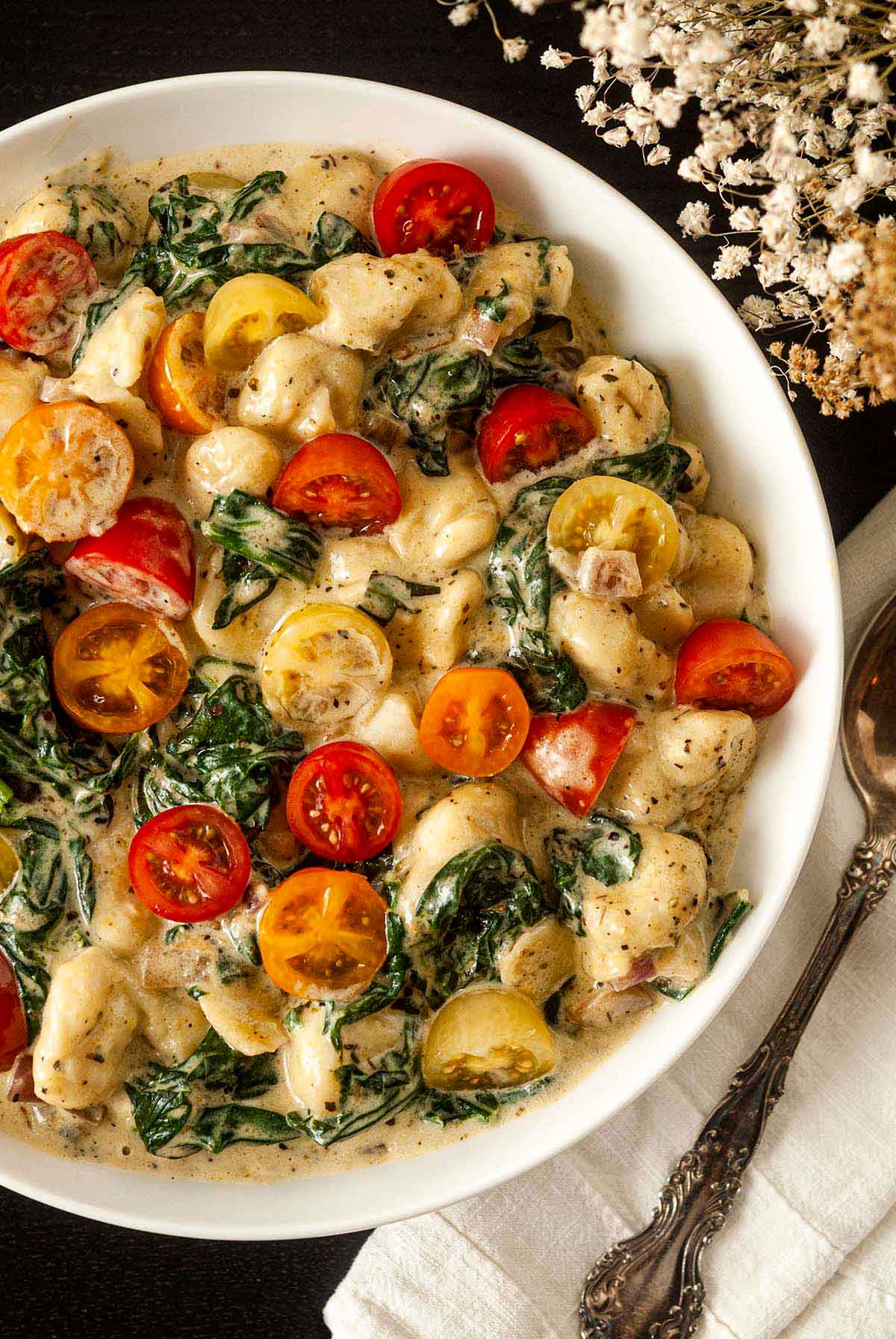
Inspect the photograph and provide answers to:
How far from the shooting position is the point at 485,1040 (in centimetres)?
287

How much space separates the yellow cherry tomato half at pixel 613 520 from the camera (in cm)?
279

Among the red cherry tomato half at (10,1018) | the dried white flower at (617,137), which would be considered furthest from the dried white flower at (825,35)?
the red cherry tomato half at (10,1018)

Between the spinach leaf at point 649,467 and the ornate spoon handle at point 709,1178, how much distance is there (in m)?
1.19

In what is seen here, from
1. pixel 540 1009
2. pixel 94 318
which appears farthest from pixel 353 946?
pixel 94 318

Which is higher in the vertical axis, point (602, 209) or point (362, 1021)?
point (602, 209)

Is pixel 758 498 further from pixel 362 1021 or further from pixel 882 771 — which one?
pixel 362 1021

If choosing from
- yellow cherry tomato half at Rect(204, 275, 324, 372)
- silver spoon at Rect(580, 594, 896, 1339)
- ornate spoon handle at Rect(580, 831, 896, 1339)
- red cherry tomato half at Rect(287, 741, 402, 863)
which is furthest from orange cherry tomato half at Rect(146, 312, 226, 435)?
ornate spoon handle at Rect(580, 831, 896, 1339)

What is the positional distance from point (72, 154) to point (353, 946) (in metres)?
2.09

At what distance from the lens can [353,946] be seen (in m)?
2.80

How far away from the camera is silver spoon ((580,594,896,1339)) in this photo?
10.8 feet

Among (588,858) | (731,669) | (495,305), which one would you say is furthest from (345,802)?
(495,305)

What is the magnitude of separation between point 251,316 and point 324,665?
837 millimetres

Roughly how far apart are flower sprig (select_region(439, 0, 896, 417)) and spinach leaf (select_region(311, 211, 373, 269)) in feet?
1.88

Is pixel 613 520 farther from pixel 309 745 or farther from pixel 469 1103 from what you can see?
Result: pixel 469 1103
